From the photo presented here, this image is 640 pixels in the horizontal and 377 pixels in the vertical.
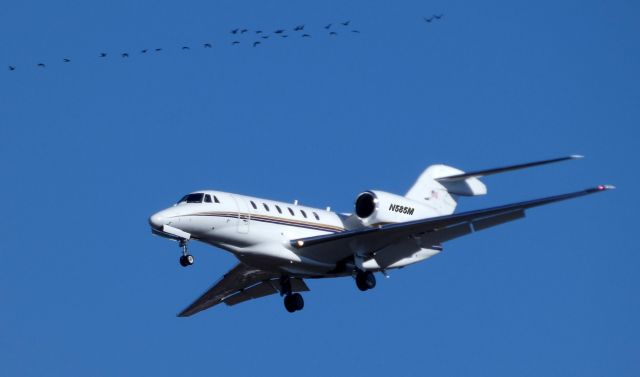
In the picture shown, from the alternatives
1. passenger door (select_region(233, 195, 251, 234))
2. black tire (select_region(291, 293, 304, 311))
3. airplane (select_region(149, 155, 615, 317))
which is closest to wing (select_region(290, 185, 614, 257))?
airplane (select_region(149, 155, 615, 317))

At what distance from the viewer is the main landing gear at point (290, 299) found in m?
33.0

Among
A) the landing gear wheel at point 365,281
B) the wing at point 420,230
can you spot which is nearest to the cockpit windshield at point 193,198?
the wing at point 420,230

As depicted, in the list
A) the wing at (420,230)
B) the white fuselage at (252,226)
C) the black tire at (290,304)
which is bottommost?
the black tire at (290,304)

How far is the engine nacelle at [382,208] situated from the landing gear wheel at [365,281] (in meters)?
1.24

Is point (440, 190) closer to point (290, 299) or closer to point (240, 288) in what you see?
point (290, 299)

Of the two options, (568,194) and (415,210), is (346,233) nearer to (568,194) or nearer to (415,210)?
(415,210)

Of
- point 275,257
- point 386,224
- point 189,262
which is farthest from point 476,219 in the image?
point 189,262

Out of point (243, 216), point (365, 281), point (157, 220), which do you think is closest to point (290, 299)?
point (365, 281)

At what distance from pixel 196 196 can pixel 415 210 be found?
19.5ft

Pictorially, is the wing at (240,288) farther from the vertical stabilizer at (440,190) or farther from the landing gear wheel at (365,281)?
the vertical stabilizer at (440,190)

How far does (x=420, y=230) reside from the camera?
31.1 metres

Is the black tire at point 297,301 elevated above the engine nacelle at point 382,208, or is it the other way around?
the engine nacelle at point 382,208

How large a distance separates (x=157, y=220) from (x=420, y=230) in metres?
6.34

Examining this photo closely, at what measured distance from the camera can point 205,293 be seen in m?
34.6
